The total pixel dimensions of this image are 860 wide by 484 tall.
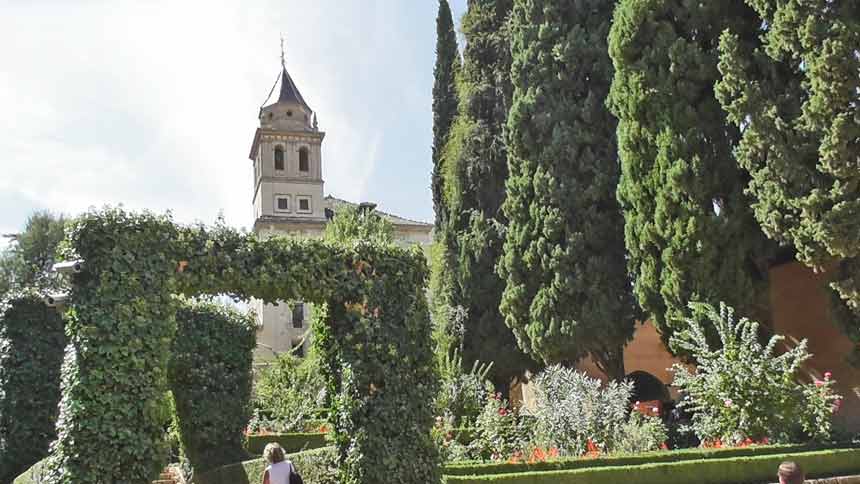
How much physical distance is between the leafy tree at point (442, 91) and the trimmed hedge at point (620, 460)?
13.5 m

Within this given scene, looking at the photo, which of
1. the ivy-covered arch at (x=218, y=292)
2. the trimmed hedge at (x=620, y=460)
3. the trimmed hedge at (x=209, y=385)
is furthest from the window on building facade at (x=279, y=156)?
the ivy-covered arch at (x=218, y=292)

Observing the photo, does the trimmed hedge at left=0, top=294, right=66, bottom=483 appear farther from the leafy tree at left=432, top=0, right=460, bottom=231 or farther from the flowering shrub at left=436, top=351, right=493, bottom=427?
the leafy tree at left=432, top=0, right=460, bottom=231

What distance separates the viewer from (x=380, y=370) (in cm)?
999

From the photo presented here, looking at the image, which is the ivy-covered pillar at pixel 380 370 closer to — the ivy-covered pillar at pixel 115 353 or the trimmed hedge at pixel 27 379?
the ivy-covered pillar at pixel 115 353

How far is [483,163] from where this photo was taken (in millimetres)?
23391

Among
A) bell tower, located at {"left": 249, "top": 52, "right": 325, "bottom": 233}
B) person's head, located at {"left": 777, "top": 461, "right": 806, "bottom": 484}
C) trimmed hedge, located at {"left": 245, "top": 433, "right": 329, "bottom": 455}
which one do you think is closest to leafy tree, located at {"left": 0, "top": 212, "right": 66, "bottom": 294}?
bell tower, located at {"left": 249, "top": 52, "right": 325, "bottom": 233}

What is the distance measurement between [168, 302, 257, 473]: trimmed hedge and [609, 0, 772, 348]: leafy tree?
26.4ft

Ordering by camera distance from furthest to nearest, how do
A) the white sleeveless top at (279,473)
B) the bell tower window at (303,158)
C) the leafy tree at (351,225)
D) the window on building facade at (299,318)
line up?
the bell tower window at (303,158) < the window on building facade at (299,318) < the leafy tree at (351,225) < the white sleeveless top at (279,473)

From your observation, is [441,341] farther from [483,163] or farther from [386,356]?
[386,356]

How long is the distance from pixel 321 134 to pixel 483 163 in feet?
97.8

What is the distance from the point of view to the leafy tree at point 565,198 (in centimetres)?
1883

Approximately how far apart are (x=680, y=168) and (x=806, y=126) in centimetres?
258

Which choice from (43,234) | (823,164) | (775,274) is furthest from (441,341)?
(43,234)

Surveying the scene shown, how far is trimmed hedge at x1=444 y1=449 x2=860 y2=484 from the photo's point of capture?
10461 millimetres
